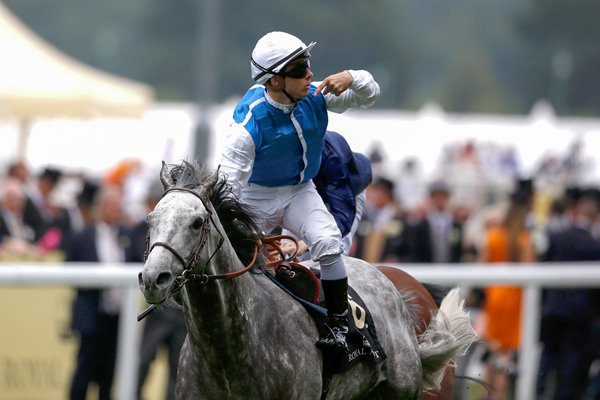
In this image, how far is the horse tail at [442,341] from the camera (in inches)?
294

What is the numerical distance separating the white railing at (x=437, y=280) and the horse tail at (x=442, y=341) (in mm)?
2761

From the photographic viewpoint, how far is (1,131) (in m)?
24.2

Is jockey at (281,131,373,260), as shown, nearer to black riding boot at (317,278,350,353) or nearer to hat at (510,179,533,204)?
black riding boot at (317,278,350,353)

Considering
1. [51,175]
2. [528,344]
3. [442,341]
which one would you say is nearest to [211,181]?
[442,341]

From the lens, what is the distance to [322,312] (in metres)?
6.51

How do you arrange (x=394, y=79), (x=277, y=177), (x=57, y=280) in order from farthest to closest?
(x=394, y=79) < (x=57, y=280) < (x=277, y=177)

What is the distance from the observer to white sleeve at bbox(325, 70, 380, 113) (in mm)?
6641

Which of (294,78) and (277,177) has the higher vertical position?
(294,78)

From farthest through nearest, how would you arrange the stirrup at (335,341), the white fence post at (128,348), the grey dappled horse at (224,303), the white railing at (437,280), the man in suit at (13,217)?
the man in suit at (13,217), the white fence post at (128,348), the white railing at (437,280), the stirrup at (335,341), the grey dappled horse at (224,303)

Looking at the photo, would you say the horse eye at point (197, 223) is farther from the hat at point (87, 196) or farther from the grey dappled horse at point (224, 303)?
the hat at point (87, 196)

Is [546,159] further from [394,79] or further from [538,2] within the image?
[538,2]

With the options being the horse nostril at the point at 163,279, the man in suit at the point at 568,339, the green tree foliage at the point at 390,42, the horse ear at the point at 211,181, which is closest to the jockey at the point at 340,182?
the horse ear at the point at 211,181

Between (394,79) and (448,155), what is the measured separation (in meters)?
17.2

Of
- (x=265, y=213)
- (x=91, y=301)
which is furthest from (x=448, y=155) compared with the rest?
(x=265, y=213)
